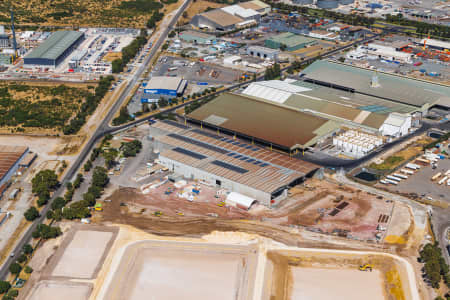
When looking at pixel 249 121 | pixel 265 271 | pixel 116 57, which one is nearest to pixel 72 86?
pixel 116 57

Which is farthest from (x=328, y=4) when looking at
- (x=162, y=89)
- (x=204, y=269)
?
(x=204, y=269)

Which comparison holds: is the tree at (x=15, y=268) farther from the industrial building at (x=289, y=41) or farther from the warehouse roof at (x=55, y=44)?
the industrial building at (x=289, y=41)

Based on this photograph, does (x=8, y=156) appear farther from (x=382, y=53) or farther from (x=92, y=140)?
(x=382, y=53)

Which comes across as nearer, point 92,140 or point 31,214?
point 31,214

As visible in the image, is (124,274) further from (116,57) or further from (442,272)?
(116,57)

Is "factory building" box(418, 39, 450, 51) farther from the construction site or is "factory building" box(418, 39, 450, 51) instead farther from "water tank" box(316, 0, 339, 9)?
the construction site

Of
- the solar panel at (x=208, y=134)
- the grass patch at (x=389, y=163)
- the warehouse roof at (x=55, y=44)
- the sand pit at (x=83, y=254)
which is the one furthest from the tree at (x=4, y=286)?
the warehouse roof at (x=55, y=44)

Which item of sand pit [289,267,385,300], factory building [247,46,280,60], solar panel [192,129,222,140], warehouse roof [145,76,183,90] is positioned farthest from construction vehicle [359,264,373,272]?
factory building [247,46,280,60]
